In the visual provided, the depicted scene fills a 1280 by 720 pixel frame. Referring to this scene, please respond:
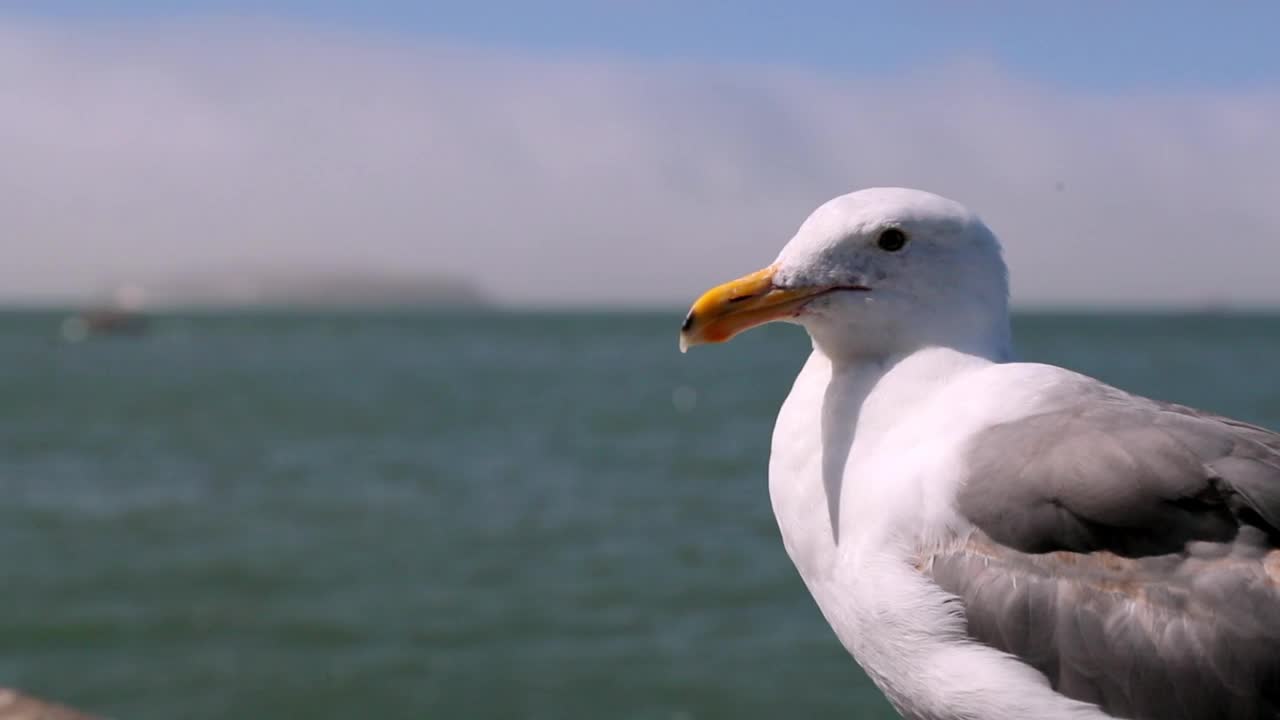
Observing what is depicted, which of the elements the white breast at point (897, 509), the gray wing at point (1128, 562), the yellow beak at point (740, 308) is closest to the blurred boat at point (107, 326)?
the yellow beak at point (740, 308)

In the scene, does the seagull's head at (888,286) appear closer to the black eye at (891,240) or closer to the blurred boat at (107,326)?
the black eye at (891,240)

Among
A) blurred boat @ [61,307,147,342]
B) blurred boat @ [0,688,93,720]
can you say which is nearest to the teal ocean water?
blurred boat @ [0,688,93,720]

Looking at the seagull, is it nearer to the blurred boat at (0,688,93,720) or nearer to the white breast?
the white breast

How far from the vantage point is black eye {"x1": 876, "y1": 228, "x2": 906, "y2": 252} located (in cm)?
391

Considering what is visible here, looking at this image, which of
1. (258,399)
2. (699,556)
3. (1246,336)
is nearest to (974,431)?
(699,556)

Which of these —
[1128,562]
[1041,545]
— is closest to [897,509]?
[1041,545]

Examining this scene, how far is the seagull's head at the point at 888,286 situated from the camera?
3.89 metres

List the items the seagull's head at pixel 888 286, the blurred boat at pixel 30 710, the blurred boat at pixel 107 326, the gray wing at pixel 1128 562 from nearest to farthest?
1. the gray wing at pixel 1128 562
2. the seagull's head at pixel 888 286
3. the blurred boat at pixel 30 710
4. the blurred boat at pixel 107 326

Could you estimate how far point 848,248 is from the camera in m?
3.91

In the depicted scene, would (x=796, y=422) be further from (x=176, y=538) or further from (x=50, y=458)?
(x=50, y=458)

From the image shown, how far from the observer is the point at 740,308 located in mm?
3957

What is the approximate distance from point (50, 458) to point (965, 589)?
102 ft

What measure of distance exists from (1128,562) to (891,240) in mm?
1181

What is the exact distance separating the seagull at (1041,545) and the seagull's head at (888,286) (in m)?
0.11
